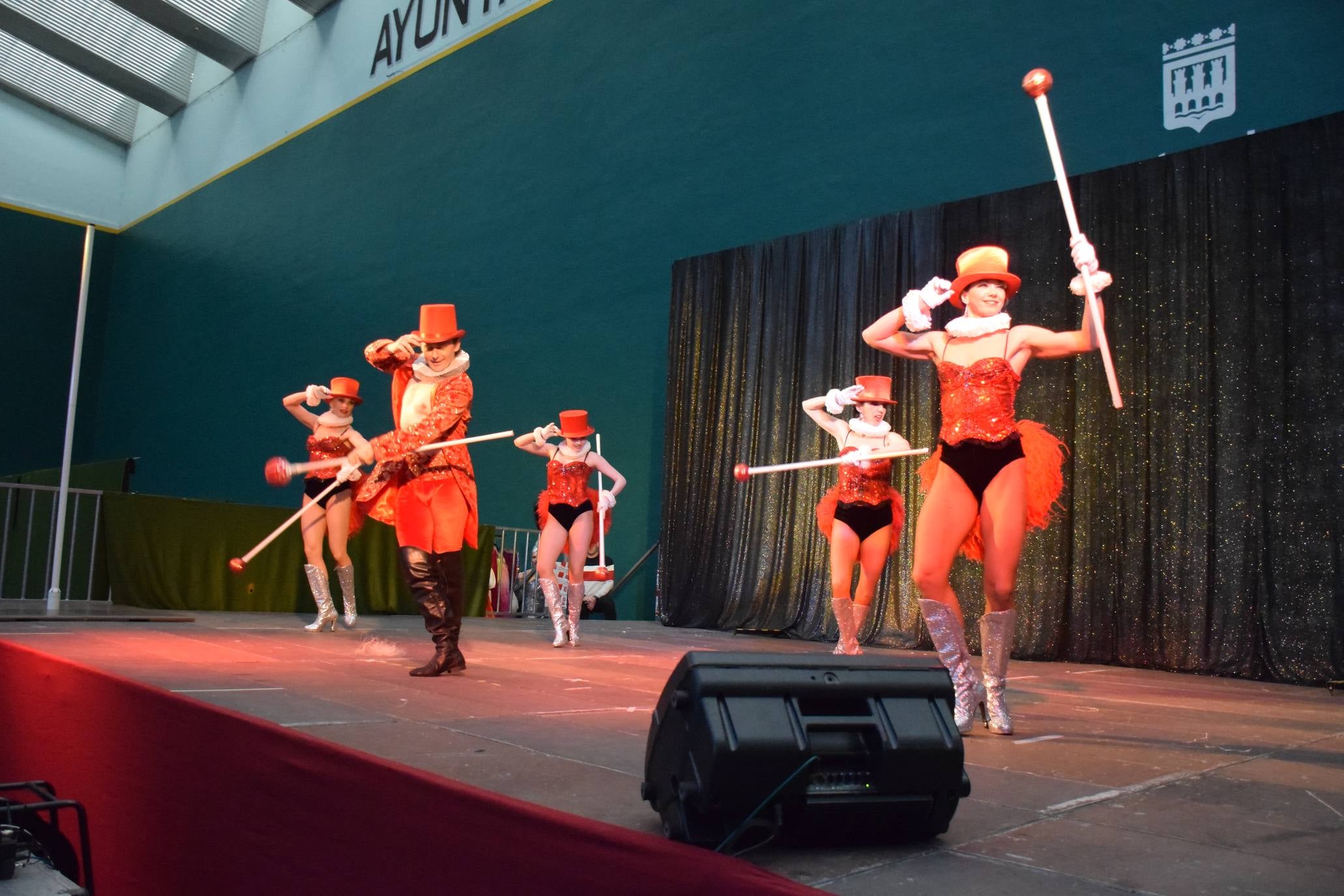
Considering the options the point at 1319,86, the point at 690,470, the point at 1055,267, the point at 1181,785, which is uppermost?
the point at 1319,86

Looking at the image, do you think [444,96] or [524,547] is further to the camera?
[444,96]

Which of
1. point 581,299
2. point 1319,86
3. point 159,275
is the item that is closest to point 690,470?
point 581,299

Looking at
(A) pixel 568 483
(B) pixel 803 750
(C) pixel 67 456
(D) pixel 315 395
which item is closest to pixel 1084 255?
(B) pixel 803 750

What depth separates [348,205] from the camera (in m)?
14.2

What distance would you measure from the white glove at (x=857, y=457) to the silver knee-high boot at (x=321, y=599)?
3731 millimetres

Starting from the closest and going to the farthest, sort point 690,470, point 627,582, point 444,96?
1. point 690,470
2. point 627,582
3. point 444,96

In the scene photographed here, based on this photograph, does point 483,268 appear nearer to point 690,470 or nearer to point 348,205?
point 348,205

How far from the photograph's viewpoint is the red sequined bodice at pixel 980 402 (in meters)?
3.41

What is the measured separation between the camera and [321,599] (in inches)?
280

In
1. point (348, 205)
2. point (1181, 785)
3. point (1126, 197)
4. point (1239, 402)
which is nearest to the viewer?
point (1181, 785)

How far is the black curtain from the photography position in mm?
6184

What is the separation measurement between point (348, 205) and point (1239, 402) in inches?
456

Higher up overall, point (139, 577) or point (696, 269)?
point (696, 269)

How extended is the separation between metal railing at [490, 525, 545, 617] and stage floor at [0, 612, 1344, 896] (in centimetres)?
418
